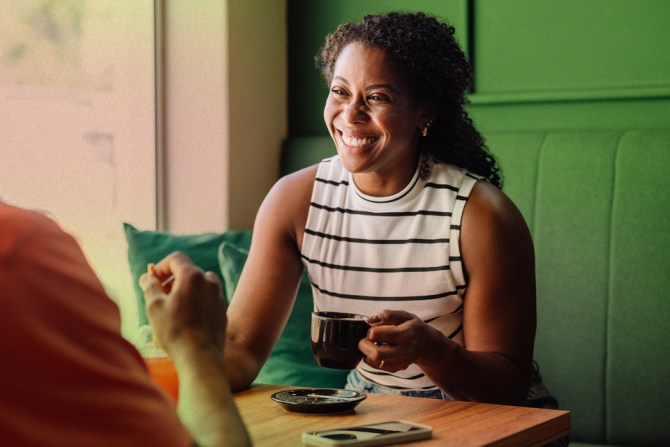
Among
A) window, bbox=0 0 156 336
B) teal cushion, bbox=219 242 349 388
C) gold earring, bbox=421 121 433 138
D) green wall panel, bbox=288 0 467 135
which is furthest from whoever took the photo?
green wall panel, bbox=288 0 467 135

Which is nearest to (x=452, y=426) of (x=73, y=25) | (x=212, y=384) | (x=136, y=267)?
(x=212, y=384)

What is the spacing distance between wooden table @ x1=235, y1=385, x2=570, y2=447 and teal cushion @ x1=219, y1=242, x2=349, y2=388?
906 millimetres

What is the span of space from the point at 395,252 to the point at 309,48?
161 cm

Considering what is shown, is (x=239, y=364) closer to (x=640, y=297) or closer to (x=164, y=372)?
(x=164, y=372)

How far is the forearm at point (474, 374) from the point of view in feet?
5.46

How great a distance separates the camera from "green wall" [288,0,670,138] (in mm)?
2783

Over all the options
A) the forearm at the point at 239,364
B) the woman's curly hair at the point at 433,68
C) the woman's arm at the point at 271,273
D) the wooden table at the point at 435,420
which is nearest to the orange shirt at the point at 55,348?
the wooden table at the point at 435,420

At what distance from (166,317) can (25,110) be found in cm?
220

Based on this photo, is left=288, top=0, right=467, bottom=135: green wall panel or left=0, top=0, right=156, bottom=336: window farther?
left=288, top=0, right=467, bottom=135: green wall panel

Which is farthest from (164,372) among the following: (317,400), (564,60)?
(564,60)

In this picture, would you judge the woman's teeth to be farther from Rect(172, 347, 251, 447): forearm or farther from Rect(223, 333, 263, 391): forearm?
Rect(172, 347, 251, 447): forearm

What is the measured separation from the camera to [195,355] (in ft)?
2.86

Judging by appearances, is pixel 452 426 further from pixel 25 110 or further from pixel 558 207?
pixel 25 110

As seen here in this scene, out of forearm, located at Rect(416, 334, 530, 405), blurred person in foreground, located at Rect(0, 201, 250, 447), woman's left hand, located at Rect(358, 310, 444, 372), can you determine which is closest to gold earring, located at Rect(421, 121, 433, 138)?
forearm, located at Rect(416, 334, 530, 405)
